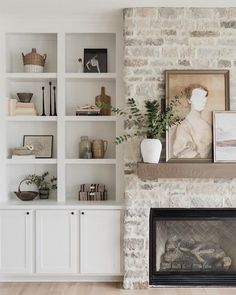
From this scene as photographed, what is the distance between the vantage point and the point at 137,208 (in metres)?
4.26

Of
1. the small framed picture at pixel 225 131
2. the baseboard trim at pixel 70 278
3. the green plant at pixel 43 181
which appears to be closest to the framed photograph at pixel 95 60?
the green plant at pixel 43 181

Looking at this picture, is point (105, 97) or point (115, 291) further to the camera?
point (105, 97)

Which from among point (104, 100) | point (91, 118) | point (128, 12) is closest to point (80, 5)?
point (128, 12)

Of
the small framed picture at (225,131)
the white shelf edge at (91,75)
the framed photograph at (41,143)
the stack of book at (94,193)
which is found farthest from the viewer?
the framed photograph at (41,143)

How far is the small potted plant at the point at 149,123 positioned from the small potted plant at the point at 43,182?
964 millimetres

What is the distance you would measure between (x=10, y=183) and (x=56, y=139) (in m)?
0.71

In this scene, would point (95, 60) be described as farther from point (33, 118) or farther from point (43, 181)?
point (43, 181)

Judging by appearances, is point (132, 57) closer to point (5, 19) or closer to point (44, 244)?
point (5, 19)

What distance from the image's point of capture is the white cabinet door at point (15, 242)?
14.3ft

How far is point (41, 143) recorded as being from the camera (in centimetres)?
478

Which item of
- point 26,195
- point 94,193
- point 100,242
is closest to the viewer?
point 100,242

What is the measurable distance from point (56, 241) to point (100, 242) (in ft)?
1.46

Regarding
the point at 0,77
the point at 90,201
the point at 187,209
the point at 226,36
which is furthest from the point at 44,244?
the point at 226,36

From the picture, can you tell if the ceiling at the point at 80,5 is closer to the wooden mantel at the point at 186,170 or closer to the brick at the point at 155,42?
the brick at the point at 155,42
